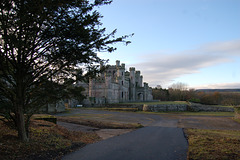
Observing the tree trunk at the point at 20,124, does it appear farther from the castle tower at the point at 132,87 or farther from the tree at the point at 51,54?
the castle tower at the point at 132,87

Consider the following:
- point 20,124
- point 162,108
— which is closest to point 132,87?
point 162,108

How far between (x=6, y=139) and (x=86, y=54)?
4.96 meters

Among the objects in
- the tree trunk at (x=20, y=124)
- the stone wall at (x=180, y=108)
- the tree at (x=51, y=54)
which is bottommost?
the stone wall at (x=180, y=108)

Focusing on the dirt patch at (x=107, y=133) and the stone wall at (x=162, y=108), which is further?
the stone wall at (x=162, y=108)

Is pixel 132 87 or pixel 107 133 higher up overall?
pixel 132 87

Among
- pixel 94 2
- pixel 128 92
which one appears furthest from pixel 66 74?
pixel 128 92

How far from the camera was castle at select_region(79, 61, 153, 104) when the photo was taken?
43844 millimetres

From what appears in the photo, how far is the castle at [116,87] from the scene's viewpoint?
43844 millimetres

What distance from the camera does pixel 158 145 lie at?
9.66 metres

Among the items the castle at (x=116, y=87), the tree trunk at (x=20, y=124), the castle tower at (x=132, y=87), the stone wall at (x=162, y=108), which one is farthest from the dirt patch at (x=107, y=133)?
the castle tower at (x=132, y=87)

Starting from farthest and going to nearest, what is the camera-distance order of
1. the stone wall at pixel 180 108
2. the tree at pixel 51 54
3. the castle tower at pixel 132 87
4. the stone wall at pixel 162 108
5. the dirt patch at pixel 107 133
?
the castle tower at pixel 132 87, the stone wall at pixel 180 108, the stone wall at pixel 162 108, the dirt patch at pixel 107 133, the tree at pixel 51 54

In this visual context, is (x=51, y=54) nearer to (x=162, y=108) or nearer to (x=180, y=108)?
(x=162, y=108)

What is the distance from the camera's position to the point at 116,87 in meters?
47.7

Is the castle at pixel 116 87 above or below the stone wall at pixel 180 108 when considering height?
above
